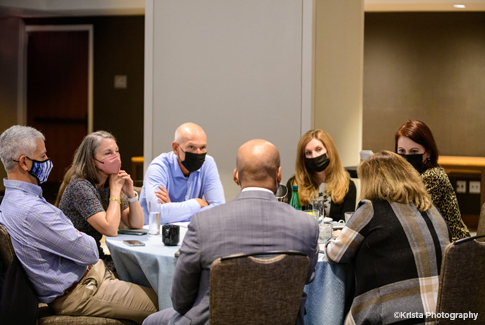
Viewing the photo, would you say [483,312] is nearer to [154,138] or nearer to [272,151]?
[272,151]

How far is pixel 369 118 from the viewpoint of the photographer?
699 centimetres

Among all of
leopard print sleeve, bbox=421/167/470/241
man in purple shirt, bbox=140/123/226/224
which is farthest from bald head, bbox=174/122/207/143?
leopard print sleeve, bbox=421/167/470/241

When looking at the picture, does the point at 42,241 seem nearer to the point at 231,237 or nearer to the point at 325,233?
the point at 231,237

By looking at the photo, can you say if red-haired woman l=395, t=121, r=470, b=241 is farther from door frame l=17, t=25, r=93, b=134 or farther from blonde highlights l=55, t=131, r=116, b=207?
door frame l=17, t=25, r=93, b=134

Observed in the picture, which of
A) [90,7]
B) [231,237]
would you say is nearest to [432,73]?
[90,7]

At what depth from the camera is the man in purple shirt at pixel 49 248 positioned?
6.43ft

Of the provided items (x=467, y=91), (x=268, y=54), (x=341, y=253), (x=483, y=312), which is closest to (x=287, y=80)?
(x=268, y=54)

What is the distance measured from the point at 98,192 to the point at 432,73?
556cm

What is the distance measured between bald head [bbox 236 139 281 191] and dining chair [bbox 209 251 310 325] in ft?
1.09

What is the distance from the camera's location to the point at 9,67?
693 cm

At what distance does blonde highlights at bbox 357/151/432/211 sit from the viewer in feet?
6.47

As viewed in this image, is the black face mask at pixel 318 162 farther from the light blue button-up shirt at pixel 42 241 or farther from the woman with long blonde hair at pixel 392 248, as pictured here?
the light blue button-up shirt at pixel 42 241

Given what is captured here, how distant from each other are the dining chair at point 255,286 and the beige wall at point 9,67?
20.9 feet

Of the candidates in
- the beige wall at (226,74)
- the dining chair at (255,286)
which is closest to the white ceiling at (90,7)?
the beige wall at (226,74)
